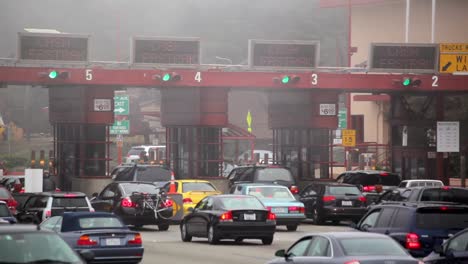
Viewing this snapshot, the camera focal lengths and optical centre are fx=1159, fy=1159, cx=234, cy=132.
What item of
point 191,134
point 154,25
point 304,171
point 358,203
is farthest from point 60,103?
point 154,25

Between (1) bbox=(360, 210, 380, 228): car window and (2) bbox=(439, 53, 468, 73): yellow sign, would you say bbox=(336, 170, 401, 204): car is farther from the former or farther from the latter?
(1) bbox=(360, 210, 380, 228): car window

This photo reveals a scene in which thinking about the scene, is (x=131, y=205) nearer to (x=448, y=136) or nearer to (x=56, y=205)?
(x=56, y=205)

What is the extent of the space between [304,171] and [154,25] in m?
146

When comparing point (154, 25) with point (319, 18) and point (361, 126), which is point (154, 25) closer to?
point (319, 18)

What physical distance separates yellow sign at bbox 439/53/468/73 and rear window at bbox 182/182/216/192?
14.8 m

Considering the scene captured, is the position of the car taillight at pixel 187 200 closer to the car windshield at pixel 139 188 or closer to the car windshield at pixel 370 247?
the car windshield at pixel 139 188

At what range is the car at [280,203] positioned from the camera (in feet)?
112

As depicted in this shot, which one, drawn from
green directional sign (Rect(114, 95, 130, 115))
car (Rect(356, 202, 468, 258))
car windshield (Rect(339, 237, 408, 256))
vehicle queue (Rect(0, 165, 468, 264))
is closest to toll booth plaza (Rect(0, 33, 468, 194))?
vehicle queue (Rect(0, 165, 468, 264))

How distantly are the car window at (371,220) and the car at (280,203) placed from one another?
11.6 metres

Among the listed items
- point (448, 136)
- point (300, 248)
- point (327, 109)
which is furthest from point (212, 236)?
point (448, 136)

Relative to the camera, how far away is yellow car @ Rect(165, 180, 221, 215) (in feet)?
121

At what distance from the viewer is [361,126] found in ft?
251

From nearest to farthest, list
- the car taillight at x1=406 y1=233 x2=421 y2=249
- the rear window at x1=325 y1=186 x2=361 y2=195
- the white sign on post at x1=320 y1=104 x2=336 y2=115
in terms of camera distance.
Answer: the car taillight at x1=406 y1=233 x2=421 y2=249 < the rear window at x1=325 y1=186 x2=361 y2=195 < the white sign on post at x1=320 y1=104 x2=336 y2=115

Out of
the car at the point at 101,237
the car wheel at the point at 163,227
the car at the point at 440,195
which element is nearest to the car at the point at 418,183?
the car wheel at the point at 163,227
